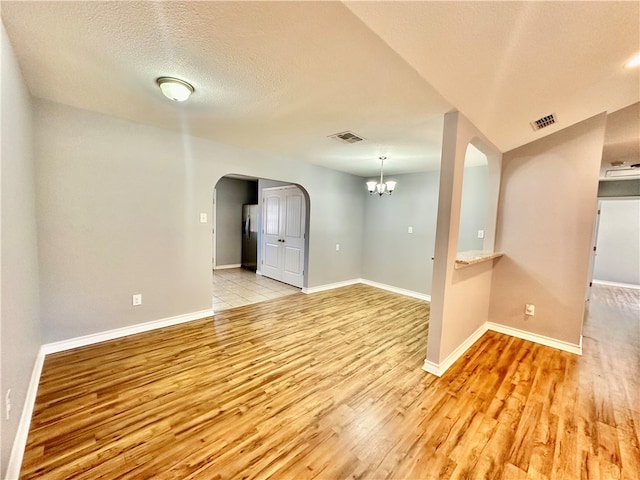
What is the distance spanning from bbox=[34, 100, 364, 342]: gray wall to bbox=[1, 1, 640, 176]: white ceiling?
350mm

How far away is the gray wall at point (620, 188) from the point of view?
205 inches

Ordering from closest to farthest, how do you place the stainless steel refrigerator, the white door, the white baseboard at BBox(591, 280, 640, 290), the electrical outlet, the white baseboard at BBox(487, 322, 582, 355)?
1. the electrical outlet
2. the white baseboard at BBox(487, 322, 582, 355)
3. the white door
4. the white baseboard at BBox(591, 280, 640, 290)
5. the stainless steel refrigerator

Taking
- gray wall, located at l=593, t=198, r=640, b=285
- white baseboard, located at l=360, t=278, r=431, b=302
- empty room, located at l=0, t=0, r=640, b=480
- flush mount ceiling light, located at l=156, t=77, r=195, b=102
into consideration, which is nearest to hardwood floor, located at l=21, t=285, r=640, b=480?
empty room, located at l=0, t=0, r=640, b=480

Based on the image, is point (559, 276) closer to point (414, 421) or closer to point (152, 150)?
point (414, 421)

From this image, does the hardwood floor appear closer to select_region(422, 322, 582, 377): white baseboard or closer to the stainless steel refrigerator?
select_region(422, 322, 582, 377): white baseboard

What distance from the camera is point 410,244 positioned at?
506 centimetres

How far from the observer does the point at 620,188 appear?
5367 millimetres

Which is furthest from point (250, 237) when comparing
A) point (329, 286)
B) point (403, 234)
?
point (403, 234)

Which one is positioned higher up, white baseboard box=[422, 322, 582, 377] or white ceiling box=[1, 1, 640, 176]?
white ceiling box=[1, 1, 640, 176]

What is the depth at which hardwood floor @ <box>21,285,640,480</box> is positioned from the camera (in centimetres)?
151

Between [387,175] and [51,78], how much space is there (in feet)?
15.6

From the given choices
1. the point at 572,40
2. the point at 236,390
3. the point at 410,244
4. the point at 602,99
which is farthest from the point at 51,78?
the point at 410,244

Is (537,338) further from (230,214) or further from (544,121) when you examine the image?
(230,214)

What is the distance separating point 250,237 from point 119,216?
422 cm
